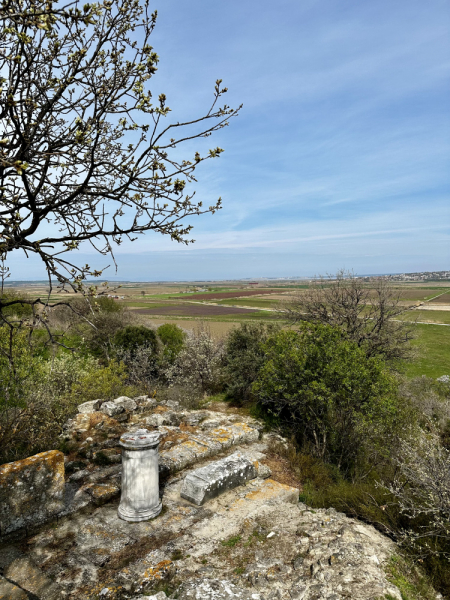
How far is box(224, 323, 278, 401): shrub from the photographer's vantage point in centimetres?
1332

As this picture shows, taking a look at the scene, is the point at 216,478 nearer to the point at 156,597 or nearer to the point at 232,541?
the point at 232,541

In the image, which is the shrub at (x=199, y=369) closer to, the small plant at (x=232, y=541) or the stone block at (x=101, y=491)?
the stone block at (x=101, y=491)

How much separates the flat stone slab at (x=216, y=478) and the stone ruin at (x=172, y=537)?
0.07 ft

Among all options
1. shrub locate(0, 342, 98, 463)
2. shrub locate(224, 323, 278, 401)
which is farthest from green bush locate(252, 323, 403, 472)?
shrub locate(0, 342, 98, 463)

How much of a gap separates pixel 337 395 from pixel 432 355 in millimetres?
27638

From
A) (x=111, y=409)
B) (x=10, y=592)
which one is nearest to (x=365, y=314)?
(x=111, y=409)

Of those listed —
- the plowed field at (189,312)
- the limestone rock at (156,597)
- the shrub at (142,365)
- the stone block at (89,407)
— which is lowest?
the plowed field at (189,312)

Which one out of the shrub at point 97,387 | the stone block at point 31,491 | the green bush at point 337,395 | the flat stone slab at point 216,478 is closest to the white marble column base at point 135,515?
the flat stone slab at point 216,478

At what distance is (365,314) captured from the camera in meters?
16.7

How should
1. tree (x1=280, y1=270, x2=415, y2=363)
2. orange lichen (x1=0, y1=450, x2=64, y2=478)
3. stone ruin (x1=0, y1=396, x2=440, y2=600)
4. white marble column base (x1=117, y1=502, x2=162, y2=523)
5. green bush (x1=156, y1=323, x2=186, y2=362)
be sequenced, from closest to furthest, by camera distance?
1. stone ruin (x1=0, y1=396, x2=440, y2=600)
2. orange lichen (x1=0, y1=450, x2=64, y2=478)
3. white marble column base (x1=117, y1=502, x2=162, y2=523)
4. tree (x1=280, y1=270, x2=415, y2=363)
5. green bush (x1=156, y1=323, x2=186, y2=362)

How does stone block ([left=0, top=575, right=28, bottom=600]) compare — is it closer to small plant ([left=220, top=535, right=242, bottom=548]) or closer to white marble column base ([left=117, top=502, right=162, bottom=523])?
white marble column base ([left=117, top=502, right=162, bottom=523])

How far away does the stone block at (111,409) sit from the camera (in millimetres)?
10141

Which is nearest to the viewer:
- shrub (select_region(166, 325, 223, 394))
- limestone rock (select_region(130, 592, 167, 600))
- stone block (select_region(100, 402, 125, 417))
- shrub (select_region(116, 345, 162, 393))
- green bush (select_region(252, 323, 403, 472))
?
limestone rock (select_region(130, 592, 167, 600))

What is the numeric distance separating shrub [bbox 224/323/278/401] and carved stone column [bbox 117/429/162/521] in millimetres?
7341
